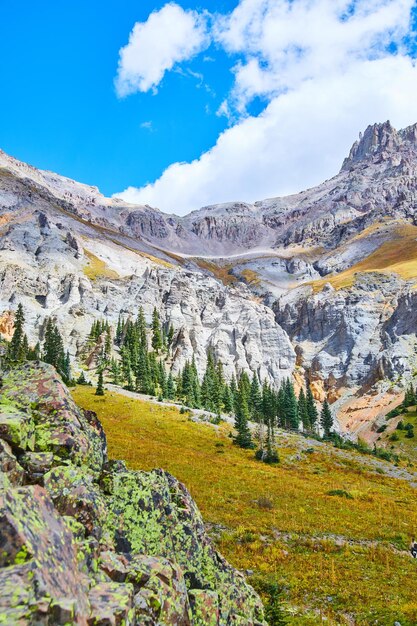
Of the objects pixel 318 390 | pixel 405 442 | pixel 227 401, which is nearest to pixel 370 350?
pixel 318 390

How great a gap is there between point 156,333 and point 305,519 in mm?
131477

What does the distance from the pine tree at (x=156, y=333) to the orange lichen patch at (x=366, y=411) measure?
241 feet

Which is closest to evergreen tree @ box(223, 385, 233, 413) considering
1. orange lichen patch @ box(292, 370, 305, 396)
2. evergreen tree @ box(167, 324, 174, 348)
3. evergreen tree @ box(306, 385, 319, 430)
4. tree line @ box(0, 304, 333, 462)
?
tree line @ box(0, 304, 333, 462)

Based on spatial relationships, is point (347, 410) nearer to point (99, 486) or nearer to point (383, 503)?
point (383, 503)

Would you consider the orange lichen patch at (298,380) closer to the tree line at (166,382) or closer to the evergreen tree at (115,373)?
the tree line at (166,382)

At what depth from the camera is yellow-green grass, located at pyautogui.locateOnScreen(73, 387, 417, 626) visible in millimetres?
18047

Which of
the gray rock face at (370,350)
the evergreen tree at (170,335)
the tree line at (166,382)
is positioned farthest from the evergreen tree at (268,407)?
the gray rock face at (370,350)

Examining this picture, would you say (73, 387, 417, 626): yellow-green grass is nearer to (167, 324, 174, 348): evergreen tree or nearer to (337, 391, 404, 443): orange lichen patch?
(337, 391, 404, 443): orange lichen patch

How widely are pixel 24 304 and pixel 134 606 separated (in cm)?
16461

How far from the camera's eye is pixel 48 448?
1149cm

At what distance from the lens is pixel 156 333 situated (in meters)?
158

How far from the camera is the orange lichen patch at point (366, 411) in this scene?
120131 mm

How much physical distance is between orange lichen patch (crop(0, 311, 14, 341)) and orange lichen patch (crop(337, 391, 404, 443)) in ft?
399

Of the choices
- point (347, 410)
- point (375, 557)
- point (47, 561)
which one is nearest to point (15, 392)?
point (47, 561)
